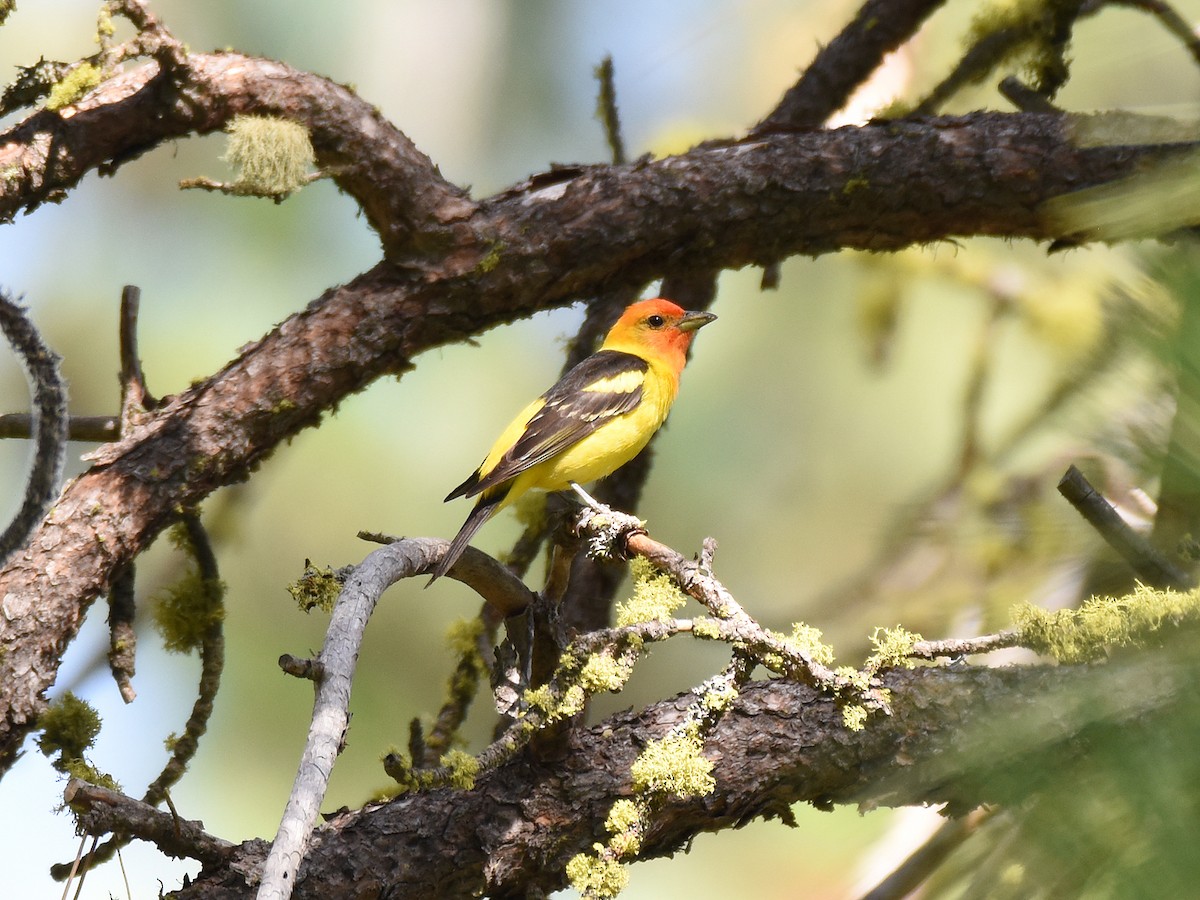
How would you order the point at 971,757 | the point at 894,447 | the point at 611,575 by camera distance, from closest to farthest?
the point at 971,757, the point at 611,575, the point at 894,447

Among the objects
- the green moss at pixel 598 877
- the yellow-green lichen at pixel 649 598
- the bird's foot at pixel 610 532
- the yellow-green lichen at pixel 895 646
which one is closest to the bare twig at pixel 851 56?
the bird's foot at pixel 610 532

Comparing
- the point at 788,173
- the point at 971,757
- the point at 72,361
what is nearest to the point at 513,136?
the point at 72,361

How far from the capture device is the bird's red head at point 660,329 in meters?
5.18

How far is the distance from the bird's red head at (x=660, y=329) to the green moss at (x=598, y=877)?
308 cm

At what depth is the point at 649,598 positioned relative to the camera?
262cm

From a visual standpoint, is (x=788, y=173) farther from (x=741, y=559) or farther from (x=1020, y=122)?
(x=741, y=559)

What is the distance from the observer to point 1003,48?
16.6 ft

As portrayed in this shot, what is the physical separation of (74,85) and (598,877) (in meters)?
3.02

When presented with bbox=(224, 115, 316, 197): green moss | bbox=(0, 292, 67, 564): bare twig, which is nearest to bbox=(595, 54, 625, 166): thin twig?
bbox=(224, 115, 316, 197): green moss

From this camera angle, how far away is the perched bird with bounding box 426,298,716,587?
4.08m

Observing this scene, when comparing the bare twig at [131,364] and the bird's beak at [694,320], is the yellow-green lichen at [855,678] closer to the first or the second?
the bare twig at [131,364]

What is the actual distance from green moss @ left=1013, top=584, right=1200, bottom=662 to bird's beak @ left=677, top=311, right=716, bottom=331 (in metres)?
2.74

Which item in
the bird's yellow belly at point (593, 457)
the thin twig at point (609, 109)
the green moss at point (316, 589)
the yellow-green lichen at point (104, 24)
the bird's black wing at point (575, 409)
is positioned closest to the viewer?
the green moss at point (316, 589)

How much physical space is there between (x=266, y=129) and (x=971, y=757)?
327cm
